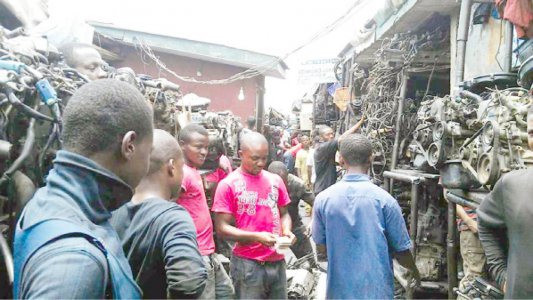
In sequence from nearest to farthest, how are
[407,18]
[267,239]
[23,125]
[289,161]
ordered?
1. [23,125]
2. [267,239]
3. [407,18]
4. [289,161]

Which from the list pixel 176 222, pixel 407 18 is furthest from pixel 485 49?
pixel 176 222

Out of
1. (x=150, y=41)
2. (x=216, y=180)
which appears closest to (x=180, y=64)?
(x=150, y=41)

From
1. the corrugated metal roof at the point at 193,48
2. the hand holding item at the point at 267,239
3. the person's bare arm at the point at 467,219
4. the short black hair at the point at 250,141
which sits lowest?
the hand holding item at the point at 267,239

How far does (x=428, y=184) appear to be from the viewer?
5531 millimetres

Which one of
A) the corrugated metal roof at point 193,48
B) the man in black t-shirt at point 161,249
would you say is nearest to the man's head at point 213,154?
the man in black t-shirt at point 161,249

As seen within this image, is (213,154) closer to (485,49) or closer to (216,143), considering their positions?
(216,143)

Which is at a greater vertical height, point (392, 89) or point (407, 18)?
point (407, 18)

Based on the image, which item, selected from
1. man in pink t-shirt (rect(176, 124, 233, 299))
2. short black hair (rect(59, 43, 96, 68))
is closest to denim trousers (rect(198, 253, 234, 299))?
man in pink t-shirt (rect(176, 124, 233, 299))

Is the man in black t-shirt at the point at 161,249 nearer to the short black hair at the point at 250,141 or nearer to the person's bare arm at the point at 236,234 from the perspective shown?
the person's bare arm at the point at 236,234

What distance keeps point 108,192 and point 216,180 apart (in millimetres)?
4347

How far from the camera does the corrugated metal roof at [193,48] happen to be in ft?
38.7

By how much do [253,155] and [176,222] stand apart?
2.01 metres

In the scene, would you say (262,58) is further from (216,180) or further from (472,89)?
(472,89)

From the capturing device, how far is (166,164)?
8.01 feet
